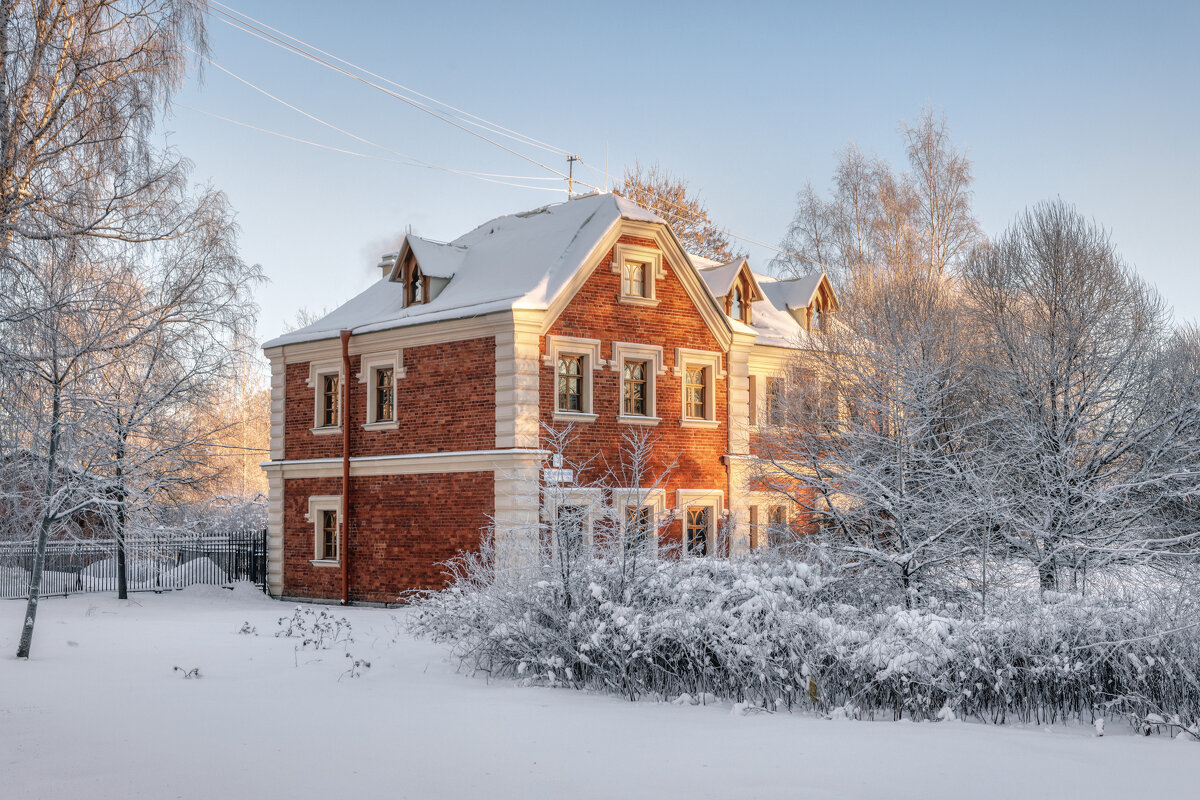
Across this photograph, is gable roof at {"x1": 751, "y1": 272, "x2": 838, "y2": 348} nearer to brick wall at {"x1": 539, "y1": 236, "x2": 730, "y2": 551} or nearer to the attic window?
brick wall at {"x1": 539, "y1": 236, "x2": 730, "y2": 551}

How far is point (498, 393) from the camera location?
2352 cm

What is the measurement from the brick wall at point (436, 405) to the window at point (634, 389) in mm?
3241

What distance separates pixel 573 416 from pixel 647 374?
8.08 feet

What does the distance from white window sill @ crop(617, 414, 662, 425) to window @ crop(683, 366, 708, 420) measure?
4.36 feet

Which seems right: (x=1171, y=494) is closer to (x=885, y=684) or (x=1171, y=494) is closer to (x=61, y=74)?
(x=885, y=684)

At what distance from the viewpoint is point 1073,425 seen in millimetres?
18266

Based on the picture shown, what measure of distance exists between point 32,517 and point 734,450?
50.9ft

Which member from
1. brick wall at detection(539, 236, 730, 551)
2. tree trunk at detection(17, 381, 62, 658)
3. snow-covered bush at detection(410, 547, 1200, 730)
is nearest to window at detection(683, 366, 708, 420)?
brick wall at detection(539, 236, 730, 551)

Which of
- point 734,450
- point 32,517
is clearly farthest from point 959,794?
point 734,450

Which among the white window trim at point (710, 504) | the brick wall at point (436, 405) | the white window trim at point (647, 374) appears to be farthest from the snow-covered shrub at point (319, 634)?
the white window trim at point (710, 504)

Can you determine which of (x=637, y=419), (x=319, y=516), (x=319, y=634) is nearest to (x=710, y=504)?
(x=637, y=419)

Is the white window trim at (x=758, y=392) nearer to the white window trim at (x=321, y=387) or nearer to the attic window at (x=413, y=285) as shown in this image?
the attic window at (x=413, y=285)

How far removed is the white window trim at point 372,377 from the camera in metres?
25.7

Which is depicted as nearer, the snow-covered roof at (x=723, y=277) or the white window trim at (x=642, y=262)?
the white window trim at (x=642, y=262)
